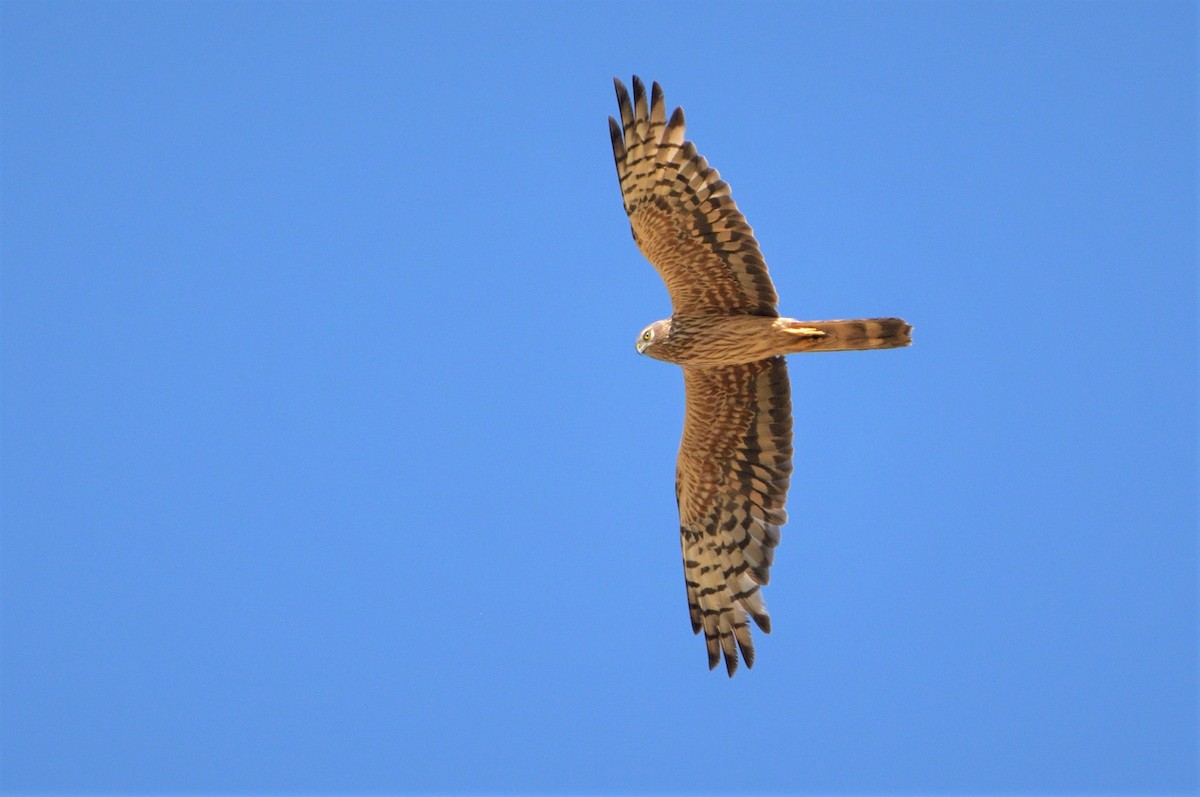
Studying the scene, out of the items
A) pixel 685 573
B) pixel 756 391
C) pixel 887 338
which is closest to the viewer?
pixel 887 338

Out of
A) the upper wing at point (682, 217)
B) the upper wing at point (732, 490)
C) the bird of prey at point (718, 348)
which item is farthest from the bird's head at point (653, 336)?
the upper wing at point (732, 490)

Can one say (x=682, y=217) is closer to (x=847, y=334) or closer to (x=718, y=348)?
(x=718, y=348)

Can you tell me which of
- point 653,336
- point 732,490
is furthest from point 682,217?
point 732,490

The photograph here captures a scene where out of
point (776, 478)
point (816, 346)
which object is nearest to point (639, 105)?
point (816, 346)

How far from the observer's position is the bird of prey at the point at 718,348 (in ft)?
30.2

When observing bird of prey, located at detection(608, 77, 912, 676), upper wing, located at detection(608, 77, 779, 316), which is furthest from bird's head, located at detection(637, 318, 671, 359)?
upper wing, located at detection(608, 77, 779, 316)

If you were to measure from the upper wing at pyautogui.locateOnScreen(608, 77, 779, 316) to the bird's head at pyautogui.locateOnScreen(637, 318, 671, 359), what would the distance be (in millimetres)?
235

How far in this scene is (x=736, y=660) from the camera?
1030 cm

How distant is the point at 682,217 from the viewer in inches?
364

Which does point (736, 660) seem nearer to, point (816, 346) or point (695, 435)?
point (695, 435)

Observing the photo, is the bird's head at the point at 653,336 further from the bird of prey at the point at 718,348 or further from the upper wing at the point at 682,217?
the upper wing at the point at 682,217

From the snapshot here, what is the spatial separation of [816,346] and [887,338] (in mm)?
513

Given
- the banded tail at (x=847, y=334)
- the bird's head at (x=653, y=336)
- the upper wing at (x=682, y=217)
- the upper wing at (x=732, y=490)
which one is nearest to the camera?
the banded tail at (x=847, y=334)

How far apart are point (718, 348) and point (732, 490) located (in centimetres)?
142
